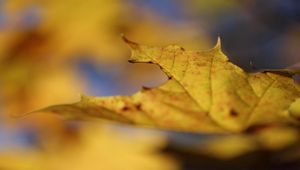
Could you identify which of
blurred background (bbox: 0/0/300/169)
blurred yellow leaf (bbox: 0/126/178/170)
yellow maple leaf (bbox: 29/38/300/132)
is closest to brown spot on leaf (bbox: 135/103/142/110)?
yellow maple leaf (bbox: 29/38/300/132)

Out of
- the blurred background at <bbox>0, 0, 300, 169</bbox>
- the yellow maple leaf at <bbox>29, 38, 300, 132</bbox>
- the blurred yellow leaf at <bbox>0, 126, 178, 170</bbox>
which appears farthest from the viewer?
the blurred background at <bbox>0, 0, 300, 169</bbox>

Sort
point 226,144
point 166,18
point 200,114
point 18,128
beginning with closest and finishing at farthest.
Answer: point 200,114 < point 226,144 < point 18,128 < point 166,18

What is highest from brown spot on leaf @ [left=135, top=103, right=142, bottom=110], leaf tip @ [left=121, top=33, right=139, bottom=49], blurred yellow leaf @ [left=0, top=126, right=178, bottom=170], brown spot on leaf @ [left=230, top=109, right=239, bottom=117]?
leaf tip @ [left=121, top=33, right=139, bottom=49]

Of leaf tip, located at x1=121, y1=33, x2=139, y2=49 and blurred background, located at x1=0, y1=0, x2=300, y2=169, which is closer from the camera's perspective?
leaf tip, located at x1=121, y1=33, x2=139, y2=49

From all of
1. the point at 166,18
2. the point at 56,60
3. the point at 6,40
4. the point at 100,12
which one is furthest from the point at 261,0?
the point at 6,40

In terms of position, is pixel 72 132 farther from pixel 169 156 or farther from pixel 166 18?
pixel 166 18

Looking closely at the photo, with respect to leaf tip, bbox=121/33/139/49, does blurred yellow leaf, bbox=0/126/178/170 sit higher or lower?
lower

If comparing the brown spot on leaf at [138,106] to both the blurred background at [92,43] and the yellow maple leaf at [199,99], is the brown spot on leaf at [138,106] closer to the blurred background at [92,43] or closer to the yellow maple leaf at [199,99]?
the yellow maple leaf at [199,99]

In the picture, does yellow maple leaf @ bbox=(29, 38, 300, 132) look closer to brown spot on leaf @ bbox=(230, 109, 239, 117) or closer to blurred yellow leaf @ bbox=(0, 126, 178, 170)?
brown spot on leaf @ bbox=(230, 109, 239, 117)

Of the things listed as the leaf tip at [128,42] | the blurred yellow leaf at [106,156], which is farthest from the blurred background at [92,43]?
the leaf tip at [128,42]
